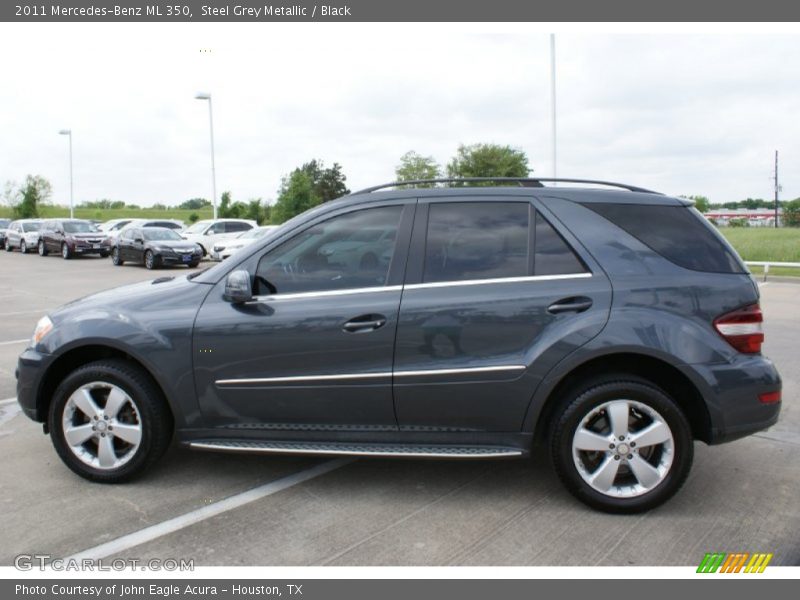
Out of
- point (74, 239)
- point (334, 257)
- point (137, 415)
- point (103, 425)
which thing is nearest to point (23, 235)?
point (74, 239)

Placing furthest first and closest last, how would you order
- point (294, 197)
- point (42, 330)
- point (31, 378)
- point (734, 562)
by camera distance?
point (294, 197), point (42, 330), point (31, 378), point (734, 562)

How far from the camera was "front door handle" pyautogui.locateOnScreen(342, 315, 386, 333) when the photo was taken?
371 cm

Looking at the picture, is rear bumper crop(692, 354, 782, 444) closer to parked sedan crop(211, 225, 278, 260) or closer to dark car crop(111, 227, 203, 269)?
parked sedan crop(211, 225, 278, 260)

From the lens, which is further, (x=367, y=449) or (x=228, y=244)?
(x=228, y=244)

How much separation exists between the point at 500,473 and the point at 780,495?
5.20 ft

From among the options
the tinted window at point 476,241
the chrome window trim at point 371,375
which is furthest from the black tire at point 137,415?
the tinted window at point 476,241

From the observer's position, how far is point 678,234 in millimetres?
3822

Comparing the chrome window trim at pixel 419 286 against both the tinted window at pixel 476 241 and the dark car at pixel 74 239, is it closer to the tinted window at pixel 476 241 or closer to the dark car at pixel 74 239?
the tinted window at pixel 476 241

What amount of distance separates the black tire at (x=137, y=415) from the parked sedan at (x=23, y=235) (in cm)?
3262

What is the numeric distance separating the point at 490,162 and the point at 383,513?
194ft

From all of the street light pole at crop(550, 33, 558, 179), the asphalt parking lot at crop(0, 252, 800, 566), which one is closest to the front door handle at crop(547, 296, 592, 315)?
the asphalt parking lot at crop(0, 252, 800, 566)

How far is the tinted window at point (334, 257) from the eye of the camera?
3887 millimetres

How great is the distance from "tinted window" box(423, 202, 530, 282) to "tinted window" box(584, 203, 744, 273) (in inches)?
17.9

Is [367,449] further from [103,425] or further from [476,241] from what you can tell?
[103,425]
